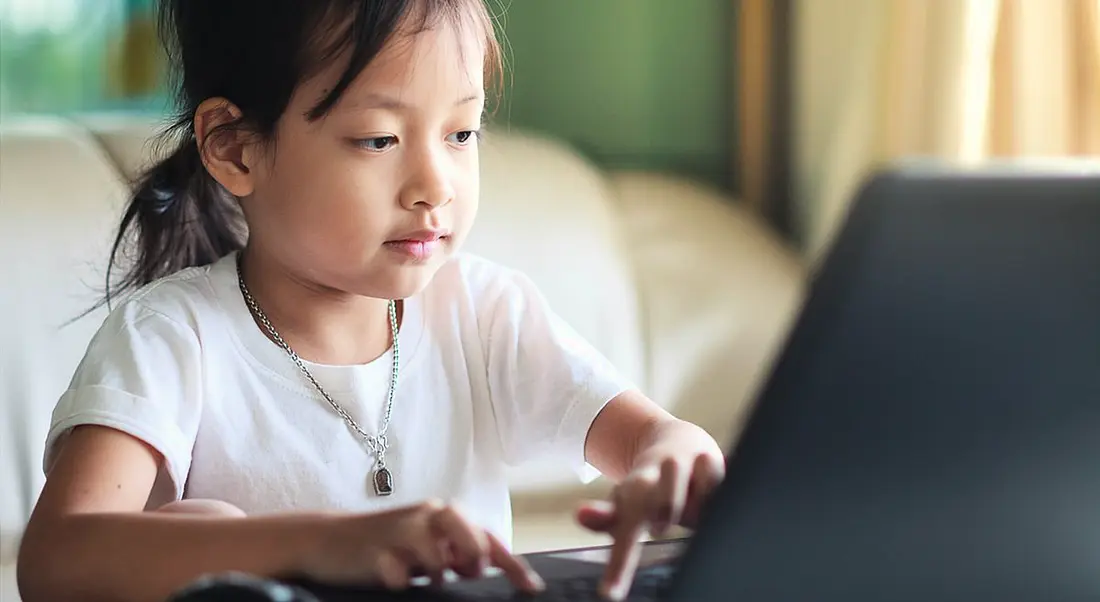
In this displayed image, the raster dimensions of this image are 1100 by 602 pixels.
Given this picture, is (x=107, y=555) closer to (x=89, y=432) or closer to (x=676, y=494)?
(x=89, y=432)

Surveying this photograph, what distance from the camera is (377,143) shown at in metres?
0.97

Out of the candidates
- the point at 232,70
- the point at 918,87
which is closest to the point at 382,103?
the point at 232,70

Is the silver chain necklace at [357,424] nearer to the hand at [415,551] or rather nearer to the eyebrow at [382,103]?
the eyebrow at [382,103]

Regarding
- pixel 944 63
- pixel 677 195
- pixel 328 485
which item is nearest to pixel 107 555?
pixel 328 485

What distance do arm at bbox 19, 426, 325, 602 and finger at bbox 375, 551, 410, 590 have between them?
0.16 ft

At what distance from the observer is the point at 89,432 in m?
0.89

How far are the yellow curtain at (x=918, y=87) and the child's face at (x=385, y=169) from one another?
1.43 feet

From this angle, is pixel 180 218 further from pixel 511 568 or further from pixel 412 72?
pixel 511 568

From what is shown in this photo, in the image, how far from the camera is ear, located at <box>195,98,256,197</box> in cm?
104

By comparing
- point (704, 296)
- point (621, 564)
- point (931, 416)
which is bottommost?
point (704, 296)

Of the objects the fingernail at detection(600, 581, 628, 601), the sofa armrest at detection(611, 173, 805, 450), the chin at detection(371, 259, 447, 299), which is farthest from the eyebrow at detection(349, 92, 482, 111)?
the sofa armrest at detection(611, 173, 805, 450)

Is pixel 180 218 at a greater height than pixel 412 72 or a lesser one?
lesser

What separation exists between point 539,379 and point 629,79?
129 cm

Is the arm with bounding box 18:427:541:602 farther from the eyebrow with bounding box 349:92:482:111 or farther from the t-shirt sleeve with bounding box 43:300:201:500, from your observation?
the eyebrow with bounding box 349:92:482:111
